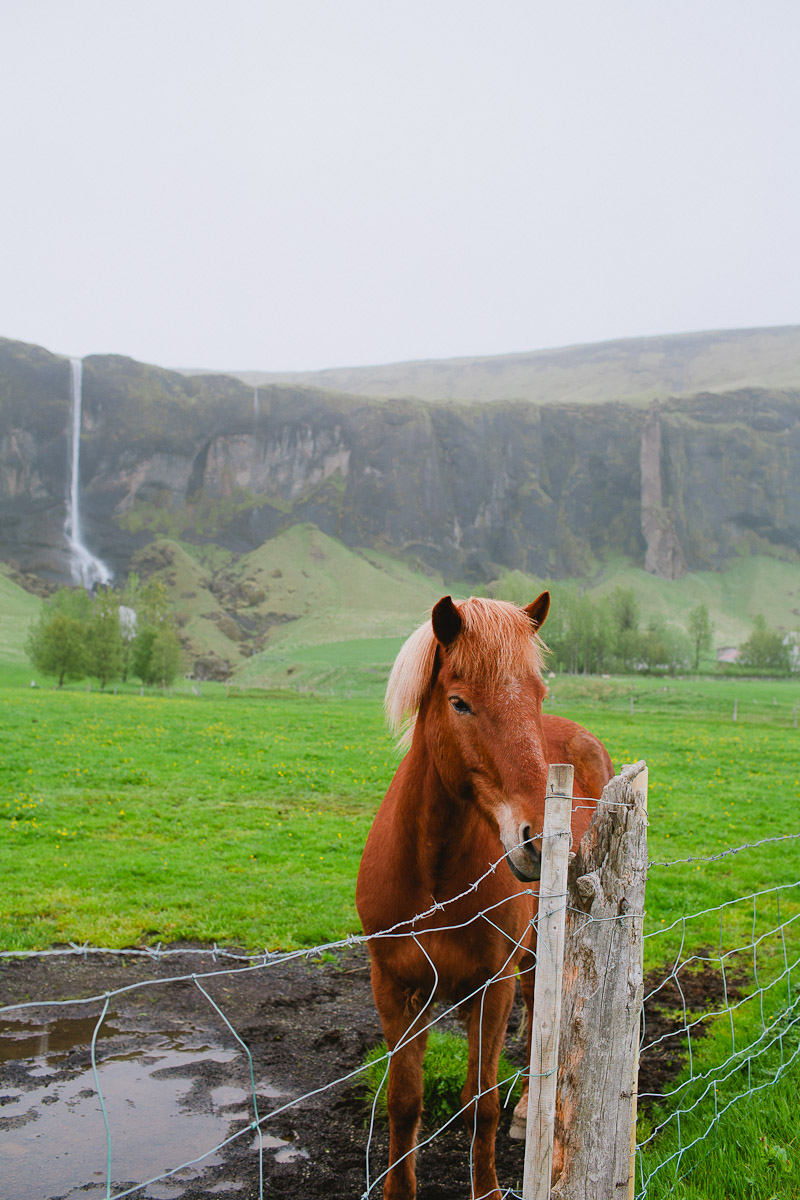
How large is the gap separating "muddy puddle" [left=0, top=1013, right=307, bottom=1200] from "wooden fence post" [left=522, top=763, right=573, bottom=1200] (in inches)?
96.9

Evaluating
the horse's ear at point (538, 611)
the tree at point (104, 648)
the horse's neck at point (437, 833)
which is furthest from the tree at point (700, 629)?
the horse's ear at point (538, 611)

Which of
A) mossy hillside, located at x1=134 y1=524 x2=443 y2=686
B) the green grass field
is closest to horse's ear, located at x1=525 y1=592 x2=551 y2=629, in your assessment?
the green grass field

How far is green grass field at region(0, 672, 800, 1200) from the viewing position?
6.08 meters

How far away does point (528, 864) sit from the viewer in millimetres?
2865

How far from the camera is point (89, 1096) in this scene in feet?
17.9

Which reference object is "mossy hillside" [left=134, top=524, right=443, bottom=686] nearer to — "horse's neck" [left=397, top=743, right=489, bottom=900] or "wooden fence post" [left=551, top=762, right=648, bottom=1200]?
"horse's neck" [left=397, top=743, right=489, bottom=900]

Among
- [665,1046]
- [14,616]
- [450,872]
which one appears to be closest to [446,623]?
[450,872]

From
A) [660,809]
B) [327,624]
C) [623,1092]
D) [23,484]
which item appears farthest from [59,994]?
[23,484]

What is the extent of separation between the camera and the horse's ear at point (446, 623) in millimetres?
3330

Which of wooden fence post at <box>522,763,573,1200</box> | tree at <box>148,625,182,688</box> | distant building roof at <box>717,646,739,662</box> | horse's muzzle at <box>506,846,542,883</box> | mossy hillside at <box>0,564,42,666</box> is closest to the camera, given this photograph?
wooden fence post at <box>522,763,573,1200</box>

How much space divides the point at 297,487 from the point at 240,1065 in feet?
602

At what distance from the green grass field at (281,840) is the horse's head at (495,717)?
7.60 ft

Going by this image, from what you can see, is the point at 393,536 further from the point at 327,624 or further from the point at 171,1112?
the point at 171,1112

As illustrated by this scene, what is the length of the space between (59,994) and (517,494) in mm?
197156
